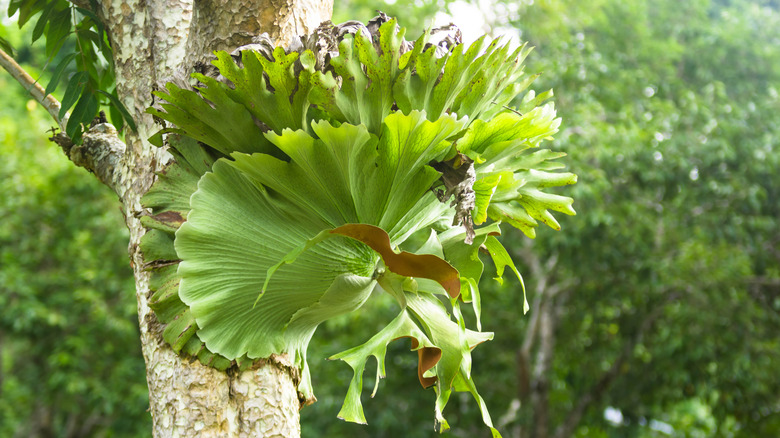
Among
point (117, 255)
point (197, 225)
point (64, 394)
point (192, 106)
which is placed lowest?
point (64, 394)

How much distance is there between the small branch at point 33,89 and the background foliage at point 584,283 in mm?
3249

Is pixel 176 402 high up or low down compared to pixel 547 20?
up

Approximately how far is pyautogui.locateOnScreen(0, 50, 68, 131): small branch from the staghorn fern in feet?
1.80

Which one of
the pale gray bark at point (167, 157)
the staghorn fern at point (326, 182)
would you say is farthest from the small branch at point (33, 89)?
the staghorn fern at point (326, 182)

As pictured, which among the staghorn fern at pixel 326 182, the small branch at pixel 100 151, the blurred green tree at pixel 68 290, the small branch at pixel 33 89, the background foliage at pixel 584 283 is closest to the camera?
the staghorn fern at pixel 326 182

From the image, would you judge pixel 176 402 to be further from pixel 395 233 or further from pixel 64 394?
pixel 64 394

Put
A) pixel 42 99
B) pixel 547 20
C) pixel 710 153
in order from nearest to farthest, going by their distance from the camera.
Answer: pixel 42 99 → pixel 710 153 → pixel 547 20

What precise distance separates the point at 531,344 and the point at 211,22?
4.63 m

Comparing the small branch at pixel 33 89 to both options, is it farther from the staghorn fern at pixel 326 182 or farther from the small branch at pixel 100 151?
the staghorn fern at pixel 326 182

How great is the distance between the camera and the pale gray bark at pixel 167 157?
38.9 inches

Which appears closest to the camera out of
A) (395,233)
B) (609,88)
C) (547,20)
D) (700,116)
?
(395,233)


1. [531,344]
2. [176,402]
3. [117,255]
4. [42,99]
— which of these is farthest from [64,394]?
[176,402]

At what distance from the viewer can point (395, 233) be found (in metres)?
1.07

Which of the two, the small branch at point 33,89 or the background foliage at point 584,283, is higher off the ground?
the small branch at point 33,89
